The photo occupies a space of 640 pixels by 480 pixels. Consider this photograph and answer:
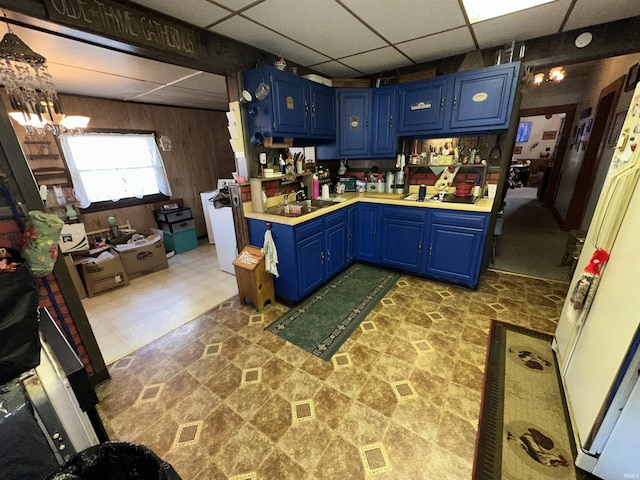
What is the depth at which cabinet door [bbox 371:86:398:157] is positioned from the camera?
121 inches

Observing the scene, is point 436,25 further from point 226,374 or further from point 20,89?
point 226,374

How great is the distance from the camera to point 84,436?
3.41 feet

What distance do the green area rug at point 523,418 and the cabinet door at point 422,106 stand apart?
91.8 inches

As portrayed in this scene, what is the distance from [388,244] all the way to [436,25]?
2164mm

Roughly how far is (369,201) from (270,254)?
147 centimetres

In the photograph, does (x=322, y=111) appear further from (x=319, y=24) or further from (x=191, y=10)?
(x=191, y=10)

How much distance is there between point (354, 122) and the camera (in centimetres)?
329

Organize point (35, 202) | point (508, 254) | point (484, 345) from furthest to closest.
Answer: point (508, 254) → point (484, 345) → point (35, 202)

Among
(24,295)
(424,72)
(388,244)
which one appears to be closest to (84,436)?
(24,295)

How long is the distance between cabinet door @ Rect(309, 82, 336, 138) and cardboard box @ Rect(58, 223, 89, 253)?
319cm

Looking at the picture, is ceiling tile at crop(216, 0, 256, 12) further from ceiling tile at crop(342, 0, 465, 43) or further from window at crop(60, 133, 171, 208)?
window at crop(60, 133, 171, 208)

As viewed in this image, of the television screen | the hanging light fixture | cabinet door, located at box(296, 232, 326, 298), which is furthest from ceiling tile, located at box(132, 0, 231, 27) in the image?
the television screen

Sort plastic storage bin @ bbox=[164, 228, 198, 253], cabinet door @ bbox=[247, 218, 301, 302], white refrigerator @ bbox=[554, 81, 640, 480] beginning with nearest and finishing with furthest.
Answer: white refrigerator @ bbox=[554, 81, 640, 480] → cabinet door @ bbox=[247, 218, 301, 302] → plastic storage bin @ bbox=[164, 228, 198, 253]

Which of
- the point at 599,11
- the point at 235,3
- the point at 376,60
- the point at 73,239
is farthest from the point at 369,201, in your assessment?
the point at 73,239
